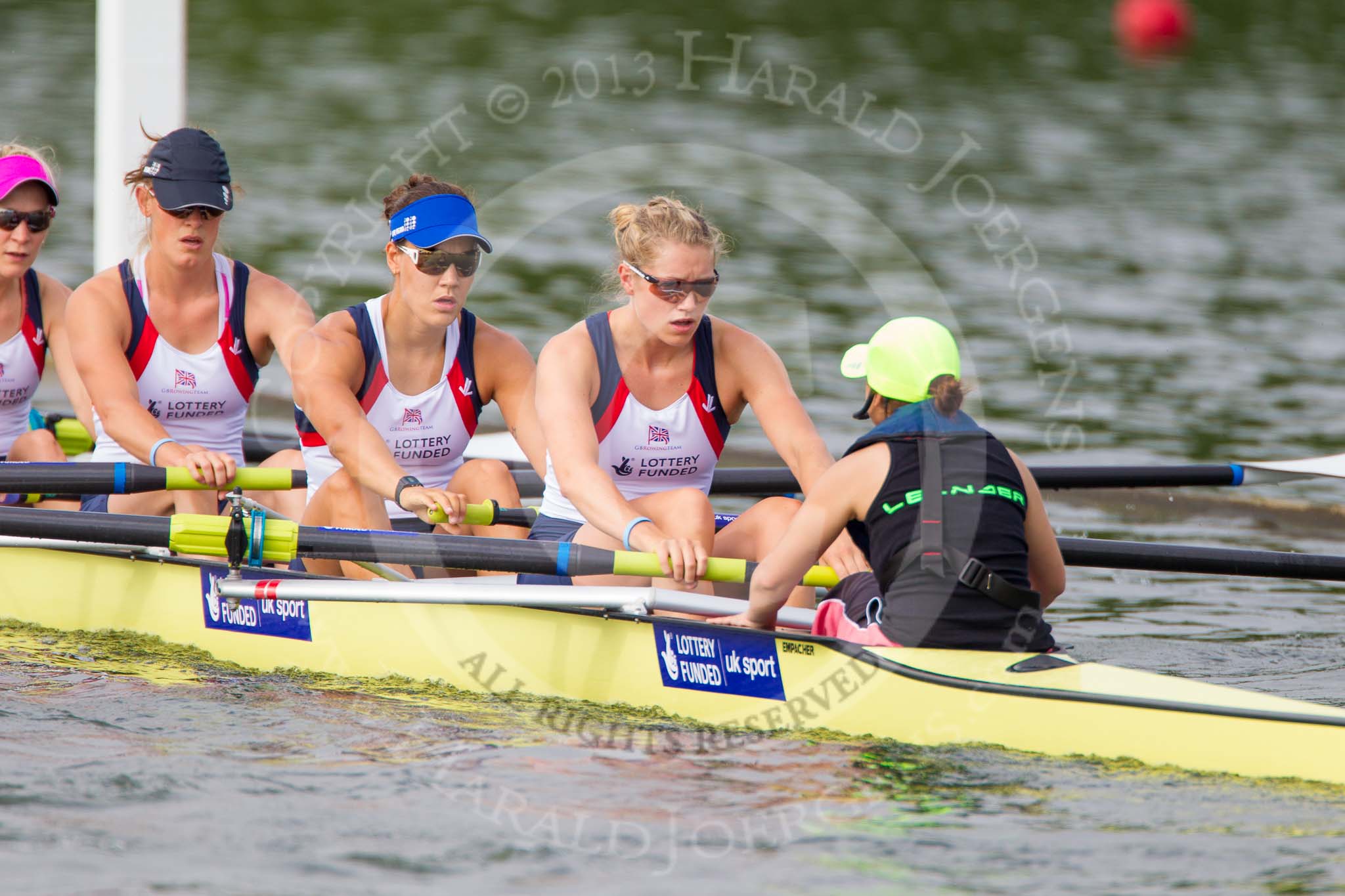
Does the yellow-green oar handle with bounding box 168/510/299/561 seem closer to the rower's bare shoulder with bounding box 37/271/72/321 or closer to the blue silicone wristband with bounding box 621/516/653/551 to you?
the blue silicone wristband with bounding box 621/516/653/551

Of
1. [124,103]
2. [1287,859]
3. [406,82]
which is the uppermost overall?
[406,82]

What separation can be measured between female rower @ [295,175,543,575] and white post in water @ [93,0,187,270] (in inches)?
130

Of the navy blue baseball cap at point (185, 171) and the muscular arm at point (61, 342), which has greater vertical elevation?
the navy blue baseball cap at point (185, 171)

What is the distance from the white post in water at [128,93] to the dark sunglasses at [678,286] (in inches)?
177

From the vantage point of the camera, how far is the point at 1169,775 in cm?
445

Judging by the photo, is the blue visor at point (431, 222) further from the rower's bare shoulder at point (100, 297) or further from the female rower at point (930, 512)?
the female rower at point (930, 512)

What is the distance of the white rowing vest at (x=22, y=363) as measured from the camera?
7.21 metres

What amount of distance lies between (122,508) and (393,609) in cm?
162

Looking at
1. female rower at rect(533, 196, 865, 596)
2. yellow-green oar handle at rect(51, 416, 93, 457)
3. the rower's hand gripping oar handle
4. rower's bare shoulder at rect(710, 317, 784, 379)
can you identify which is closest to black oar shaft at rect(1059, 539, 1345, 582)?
female rower at rect(533, 196, 865, 596)

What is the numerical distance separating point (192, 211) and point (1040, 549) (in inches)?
136

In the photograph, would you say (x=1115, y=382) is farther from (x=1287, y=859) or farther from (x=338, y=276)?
(x=1287, y=859)

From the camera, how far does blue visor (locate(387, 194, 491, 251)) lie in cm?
591

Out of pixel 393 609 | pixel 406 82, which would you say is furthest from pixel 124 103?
pixel 406 82

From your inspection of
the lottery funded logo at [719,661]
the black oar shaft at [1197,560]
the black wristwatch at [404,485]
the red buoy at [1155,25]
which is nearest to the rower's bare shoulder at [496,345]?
the black wristwatch at [404,485]
